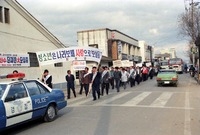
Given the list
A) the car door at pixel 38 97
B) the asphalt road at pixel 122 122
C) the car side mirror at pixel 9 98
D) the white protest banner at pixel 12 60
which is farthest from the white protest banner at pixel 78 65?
the car side mirror at pixel 9 98

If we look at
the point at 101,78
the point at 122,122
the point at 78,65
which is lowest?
the point at 122,122

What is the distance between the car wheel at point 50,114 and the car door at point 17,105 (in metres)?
1.01

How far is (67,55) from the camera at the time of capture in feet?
72.1

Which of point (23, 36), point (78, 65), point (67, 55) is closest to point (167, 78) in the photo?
point (78, 65)

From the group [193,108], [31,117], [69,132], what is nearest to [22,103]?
[31,117]

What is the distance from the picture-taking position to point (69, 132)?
9.20 meters

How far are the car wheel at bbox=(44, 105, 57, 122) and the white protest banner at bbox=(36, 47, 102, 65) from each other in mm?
9841

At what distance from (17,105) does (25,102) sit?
14.8 inches

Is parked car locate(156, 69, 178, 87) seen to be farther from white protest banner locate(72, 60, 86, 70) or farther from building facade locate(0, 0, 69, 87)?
building facade locate(0, 0, 69, 87)

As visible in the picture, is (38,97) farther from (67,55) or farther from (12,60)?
(67,55)

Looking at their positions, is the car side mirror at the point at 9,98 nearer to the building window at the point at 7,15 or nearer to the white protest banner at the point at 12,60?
the white protest banner at the point at 12,60

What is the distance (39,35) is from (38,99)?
16.4m

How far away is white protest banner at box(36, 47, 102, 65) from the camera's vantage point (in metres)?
21.1

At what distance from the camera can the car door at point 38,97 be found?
34.0 feet
